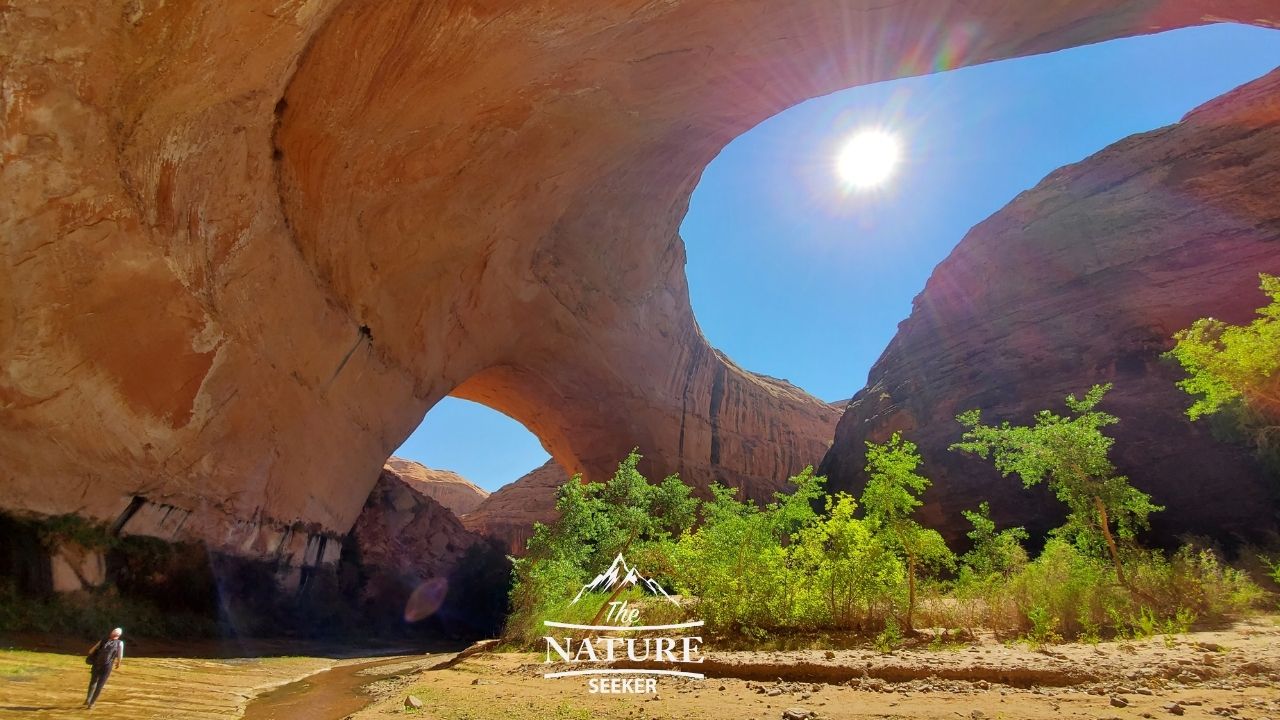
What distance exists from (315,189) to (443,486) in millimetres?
50904

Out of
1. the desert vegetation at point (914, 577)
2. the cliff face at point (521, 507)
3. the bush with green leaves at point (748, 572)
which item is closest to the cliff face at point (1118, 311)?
the desert vegetation at point (914, 577)

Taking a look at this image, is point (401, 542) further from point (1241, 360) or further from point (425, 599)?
point (1241, 360)

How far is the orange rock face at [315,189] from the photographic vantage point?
7844 mm

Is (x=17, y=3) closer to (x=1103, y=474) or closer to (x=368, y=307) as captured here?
(x=368, y=307)

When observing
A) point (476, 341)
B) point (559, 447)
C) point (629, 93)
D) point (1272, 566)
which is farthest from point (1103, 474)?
point (559, 447)

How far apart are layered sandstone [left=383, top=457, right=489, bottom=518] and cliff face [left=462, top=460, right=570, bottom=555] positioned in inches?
483

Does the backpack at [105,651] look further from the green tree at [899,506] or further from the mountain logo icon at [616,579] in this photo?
the green tree at [899,506]

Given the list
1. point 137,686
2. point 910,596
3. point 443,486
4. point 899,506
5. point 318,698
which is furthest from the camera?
point 443,486

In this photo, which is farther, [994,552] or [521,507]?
[521,507]

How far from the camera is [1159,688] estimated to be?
4199mm

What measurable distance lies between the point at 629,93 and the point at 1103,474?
12.7 metres

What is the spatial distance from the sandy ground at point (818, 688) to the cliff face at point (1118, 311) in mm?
12280

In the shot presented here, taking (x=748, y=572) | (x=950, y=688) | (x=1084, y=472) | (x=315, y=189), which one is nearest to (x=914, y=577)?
(x=748, y=572)

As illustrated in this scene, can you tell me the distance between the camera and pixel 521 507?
43094mm
